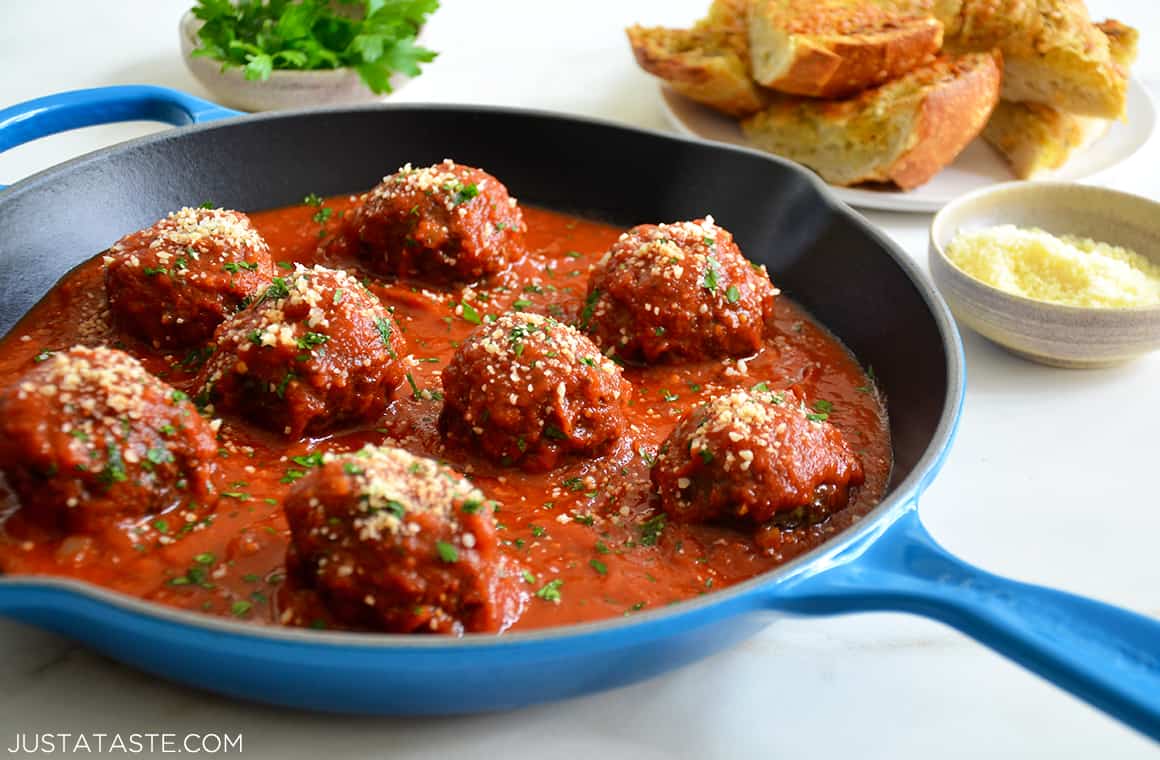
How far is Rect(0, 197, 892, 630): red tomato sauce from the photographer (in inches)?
116

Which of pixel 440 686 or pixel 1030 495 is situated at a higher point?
pixel 440 686

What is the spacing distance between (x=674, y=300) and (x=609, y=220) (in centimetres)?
120

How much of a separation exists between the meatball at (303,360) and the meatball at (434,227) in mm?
730

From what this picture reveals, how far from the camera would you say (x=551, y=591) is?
296 centimetres

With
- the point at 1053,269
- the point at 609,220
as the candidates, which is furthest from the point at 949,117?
the point at 609,220

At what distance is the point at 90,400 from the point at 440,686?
1.18m

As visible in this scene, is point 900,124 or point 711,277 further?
point 900,124

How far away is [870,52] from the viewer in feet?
17.5

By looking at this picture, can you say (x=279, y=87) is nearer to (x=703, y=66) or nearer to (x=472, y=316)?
(x=703, y=66)

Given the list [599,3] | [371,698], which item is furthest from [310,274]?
[599,3]

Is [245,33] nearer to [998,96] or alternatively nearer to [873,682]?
[998,96]

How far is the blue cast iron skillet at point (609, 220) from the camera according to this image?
2.34 metres

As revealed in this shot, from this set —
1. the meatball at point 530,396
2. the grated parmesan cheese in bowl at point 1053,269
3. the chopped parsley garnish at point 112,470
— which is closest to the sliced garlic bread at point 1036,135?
the grated parmesan cheese in bowl at point 1053,269

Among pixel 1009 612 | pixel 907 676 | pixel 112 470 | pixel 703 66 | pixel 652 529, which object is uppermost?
pixel 1009 612
